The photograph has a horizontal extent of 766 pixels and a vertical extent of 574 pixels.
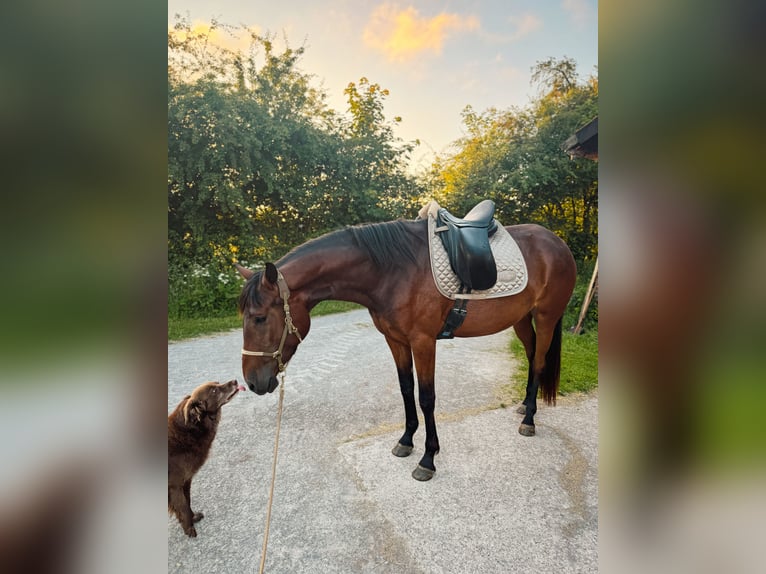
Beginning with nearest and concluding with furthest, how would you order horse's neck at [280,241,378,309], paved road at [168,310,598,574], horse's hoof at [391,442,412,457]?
1. paved road at [168,310,598,574]
2. horse's neck at [280,241,378,309]
3. horse's hoof at [391,442,412,457]

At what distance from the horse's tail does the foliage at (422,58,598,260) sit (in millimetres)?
6692

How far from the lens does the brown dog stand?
1.81 metres

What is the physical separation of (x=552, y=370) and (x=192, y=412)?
119 inches

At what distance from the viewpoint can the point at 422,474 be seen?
2.37 meters

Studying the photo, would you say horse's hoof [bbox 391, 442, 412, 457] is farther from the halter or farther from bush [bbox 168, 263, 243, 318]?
bush [bbox 168, 263, 243, 318]

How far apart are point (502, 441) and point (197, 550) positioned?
2242mm

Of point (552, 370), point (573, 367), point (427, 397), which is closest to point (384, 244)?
point (427, 397)

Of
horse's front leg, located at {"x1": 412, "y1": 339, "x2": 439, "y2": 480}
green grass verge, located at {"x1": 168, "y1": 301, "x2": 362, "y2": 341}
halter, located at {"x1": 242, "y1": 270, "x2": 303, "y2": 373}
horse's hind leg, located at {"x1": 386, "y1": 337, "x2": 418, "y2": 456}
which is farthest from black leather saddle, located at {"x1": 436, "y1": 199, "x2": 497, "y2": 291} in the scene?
green grass verge, located at {"x1": 168, "y1": 301, "x2": 362, "y2": 341}

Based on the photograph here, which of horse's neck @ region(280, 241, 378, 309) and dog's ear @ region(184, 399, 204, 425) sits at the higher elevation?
horse's neck @ region(280, 241, 378, 309)

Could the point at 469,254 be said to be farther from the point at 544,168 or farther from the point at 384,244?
the point at 544,168

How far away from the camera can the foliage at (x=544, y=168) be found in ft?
30.6
